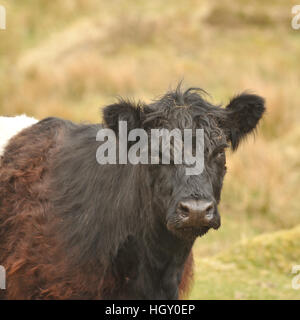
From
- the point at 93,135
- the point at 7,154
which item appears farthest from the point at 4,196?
the point at 93,135

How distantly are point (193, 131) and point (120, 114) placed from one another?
52 centimetres

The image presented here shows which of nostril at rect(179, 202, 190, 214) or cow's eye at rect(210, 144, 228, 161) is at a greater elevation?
cow's eye at rect(210, 144, 228, 161)

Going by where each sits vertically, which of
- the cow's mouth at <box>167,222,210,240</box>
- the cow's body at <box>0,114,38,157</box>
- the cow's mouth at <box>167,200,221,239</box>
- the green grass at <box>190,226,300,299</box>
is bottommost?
the green grass at <box>190,226,300,299</box>

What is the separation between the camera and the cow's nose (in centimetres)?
393

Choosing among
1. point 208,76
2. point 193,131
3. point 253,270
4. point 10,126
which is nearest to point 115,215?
point 193,131

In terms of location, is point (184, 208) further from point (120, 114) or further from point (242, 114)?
point (242, 114)

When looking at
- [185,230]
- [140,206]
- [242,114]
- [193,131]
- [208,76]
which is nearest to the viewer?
[185,230]

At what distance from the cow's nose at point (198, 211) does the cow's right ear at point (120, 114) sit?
0.81m

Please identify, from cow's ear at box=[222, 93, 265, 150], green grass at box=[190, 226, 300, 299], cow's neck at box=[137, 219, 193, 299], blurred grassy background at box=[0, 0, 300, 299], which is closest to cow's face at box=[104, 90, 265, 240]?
cow's ear at box=[222, 93, 265, 150]

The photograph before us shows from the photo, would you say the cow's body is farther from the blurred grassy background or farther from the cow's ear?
the cow's ear

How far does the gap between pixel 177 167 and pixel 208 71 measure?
13433 mm

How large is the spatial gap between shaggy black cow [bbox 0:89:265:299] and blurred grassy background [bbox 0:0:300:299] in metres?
1.47

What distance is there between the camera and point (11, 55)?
19.4 m

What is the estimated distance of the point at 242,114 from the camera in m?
4.84
